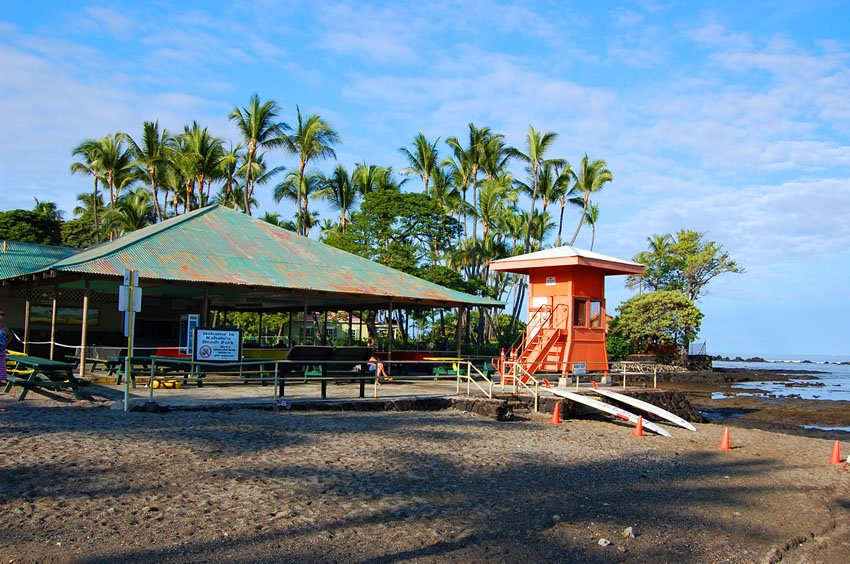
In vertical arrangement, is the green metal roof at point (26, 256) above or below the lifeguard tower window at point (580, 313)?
above

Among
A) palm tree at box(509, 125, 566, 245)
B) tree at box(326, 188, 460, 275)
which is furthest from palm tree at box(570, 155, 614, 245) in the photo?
tree at box(326, 188, 460, 275)

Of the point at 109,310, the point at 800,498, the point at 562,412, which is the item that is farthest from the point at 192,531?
the point at 109,310

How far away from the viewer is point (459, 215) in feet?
173

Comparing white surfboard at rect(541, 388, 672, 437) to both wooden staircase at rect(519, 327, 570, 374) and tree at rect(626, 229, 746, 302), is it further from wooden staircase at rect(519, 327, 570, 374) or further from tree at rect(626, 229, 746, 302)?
tree at rect(626, 229, 746, 302)

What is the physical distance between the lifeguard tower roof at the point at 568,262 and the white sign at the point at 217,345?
403 inches

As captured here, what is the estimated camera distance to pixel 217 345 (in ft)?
52.2

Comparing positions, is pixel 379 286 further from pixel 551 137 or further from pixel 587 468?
pixel 551 137

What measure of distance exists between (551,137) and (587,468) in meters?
41.5

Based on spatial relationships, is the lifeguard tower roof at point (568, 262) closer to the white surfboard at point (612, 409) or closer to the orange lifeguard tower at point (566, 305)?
the orange lifeguard tower at point (566, 305)

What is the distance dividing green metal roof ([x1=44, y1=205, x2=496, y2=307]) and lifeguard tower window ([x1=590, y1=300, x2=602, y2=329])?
3077 mm

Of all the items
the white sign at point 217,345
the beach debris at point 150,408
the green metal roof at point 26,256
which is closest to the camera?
the beach debris at point 150,408

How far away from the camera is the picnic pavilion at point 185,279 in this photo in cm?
1908

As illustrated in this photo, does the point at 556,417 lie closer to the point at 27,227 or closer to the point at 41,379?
the point at 41,379

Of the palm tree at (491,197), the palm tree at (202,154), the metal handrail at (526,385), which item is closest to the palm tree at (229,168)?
the palm tree at (202,154)
